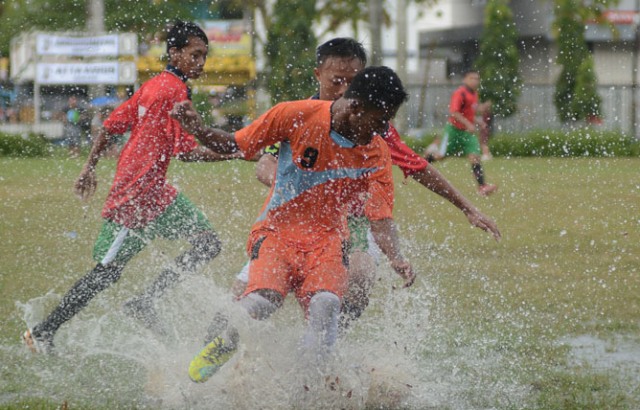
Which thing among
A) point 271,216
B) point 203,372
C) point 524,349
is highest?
point 271,216

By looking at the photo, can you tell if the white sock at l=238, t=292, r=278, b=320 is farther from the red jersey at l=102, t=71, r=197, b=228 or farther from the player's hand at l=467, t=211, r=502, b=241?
the red jersey at l=102, t=71, r=197, b=228

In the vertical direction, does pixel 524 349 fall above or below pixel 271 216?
below

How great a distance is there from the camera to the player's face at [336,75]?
5.00 metres

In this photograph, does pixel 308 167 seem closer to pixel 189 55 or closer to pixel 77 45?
pixel 189 55

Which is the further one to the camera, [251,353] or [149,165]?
[149,165]

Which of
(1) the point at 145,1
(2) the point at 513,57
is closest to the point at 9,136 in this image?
(1) the point at 145,1

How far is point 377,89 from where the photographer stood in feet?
14.2

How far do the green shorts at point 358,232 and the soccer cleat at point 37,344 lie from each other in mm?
1719

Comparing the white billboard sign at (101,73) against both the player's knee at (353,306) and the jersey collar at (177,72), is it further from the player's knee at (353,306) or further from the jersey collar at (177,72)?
the player's knee at (353,306)

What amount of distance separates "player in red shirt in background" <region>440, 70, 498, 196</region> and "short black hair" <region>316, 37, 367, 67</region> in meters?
9.31

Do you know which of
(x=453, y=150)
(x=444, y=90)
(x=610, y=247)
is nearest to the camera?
(x=610, y=247)

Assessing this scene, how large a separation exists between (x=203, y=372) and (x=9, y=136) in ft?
67.3

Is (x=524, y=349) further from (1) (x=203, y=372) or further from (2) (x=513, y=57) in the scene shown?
(2) (x=513, y=57)

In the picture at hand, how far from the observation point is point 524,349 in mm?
5938
